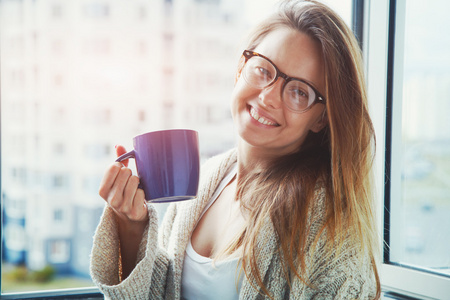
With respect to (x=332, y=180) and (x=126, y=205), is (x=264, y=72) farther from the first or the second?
(x=126, y=205)

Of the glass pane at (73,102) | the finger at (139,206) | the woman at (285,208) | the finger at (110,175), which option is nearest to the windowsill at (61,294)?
the glass pane at (73,102)

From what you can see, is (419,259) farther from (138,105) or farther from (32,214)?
(32,214)

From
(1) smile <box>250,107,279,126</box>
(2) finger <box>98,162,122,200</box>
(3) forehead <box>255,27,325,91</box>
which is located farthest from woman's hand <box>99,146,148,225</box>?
(3) forehead <box>255,27,325,91</box>

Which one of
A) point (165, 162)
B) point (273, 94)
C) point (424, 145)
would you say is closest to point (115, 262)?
point (165, 162)

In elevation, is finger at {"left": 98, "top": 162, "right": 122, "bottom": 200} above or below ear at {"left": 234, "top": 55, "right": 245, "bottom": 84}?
below

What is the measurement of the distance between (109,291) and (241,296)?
31 cm

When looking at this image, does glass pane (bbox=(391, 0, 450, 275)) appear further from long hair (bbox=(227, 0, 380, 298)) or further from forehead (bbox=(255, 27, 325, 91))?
forehead (bbox=(255, 27, 325, 91))

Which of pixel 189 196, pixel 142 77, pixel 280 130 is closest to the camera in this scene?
→ pixel 189 196

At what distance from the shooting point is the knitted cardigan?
90cm

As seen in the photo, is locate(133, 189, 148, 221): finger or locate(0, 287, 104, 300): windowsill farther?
locate(0, 287, 104, 300): windowsill

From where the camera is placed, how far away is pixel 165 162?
2.78 feet

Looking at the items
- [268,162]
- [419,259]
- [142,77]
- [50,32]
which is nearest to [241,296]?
[268,162]

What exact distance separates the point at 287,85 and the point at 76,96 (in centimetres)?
65

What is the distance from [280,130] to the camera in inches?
40.0
